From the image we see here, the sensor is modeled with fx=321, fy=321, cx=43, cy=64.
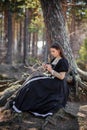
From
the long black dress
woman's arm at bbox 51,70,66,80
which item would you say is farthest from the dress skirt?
woman's arm at bbox 51,70,66,80

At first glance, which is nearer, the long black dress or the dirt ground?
the dirt ground

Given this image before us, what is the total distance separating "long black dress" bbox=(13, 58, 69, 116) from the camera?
21.9 feet

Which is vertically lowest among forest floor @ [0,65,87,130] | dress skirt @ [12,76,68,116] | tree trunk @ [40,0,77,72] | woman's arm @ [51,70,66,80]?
forest floor @ [0,65,87,130]

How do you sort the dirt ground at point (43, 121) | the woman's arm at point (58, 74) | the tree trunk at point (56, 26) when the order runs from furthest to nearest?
the tree trunk at point (56, 26) < the woman's arm at point (58, 74) < the dirt ground at point (43, 121)

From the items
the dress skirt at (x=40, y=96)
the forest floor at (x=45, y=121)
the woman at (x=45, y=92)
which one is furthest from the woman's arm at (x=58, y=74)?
the forest floor at (x=45, y=121)

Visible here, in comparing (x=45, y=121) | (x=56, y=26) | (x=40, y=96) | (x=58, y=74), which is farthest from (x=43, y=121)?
(x=56, y=26)

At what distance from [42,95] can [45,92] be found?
0.09 m

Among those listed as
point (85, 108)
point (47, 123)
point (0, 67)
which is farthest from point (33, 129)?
point (0, 67)

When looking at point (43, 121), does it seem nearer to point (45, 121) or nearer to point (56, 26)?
point (45, 121)

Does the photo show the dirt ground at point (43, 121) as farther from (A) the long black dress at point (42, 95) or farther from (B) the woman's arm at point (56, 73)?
(B) the woman's arm at point (56, 73)

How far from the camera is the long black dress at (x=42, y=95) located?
6.67m

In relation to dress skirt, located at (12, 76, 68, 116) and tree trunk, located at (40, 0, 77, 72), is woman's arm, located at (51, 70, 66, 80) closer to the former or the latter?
dress skirt, located at (12, 76, 68, 116)

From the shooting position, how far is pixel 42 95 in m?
6.72

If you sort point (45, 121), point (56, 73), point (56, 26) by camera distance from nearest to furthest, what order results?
point (45, 121) → point (56, 73) → point (56, 26)
